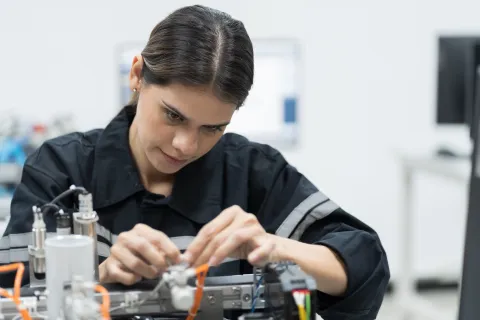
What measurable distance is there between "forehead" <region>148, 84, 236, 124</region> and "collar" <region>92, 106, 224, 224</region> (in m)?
0.19

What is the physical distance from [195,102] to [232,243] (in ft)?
0.85

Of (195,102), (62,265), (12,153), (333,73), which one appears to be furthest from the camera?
(333,73)

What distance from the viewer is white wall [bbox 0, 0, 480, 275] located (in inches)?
135

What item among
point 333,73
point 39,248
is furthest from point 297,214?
point 333,73

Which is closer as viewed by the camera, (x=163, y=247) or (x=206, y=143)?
(x=163, y=247)

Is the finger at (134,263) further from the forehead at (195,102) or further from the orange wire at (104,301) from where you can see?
the forehead at (195,102)

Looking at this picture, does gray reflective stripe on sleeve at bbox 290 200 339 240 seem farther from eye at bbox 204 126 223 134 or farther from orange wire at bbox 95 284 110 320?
orange wire at bbox 95 284 110 320

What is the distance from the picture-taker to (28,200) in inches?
45.4

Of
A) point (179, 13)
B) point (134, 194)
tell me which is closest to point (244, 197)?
point (134, 194)

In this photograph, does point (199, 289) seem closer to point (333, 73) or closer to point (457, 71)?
point (457, 71)

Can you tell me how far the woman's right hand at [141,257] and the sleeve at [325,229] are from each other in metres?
0.28

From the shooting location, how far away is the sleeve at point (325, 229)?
109 centimetres

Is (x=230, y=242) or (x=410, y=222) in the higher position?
(x=230, y=242)

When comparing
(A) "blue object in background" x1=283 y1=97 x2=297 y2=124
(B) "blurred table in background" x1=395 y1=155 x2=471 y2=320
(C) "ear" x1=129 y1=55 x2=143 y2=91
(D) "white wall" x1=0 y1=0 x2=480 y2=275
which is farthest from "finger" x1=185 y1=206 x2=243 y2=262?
(D) "white wall" x1=0 y1=0 x2=480 y2=275
